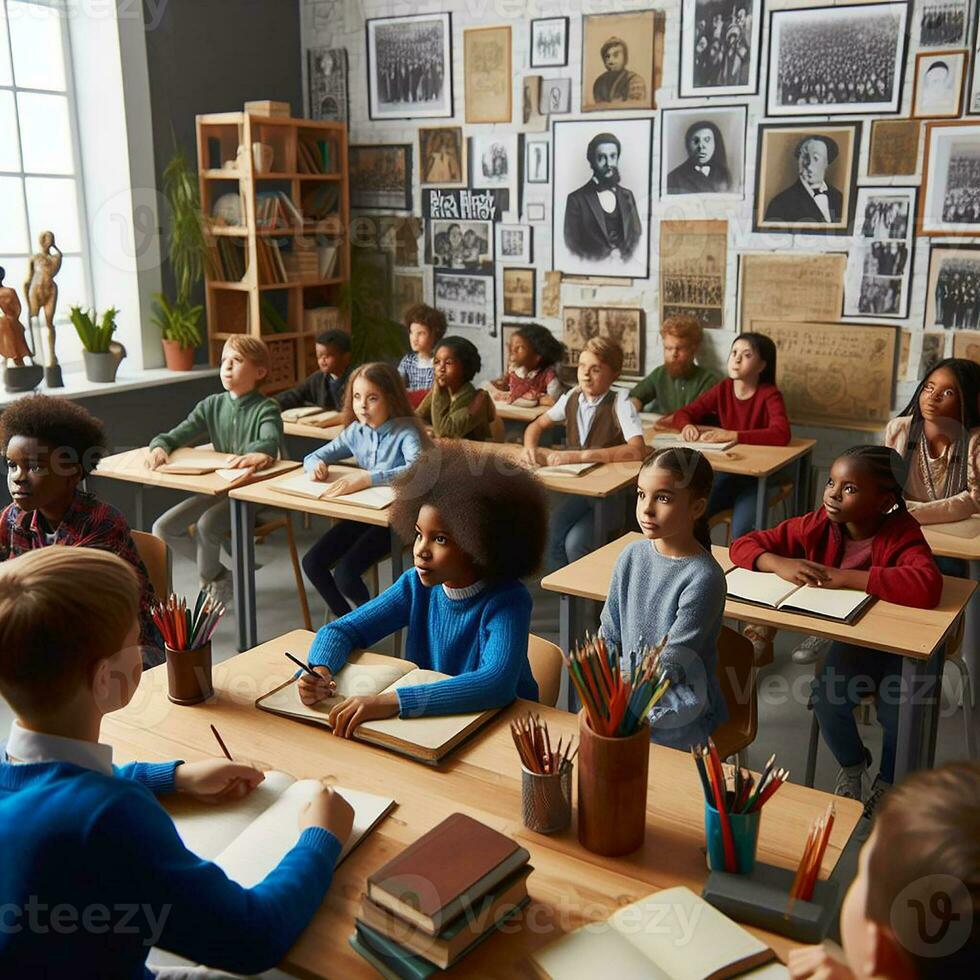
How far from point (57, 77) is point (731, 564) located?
4209 mm

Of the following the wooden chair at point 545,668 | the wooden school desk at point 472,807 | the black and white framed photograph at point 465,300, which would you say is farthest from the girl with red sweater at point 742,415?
the wooden school desk at point 472,807

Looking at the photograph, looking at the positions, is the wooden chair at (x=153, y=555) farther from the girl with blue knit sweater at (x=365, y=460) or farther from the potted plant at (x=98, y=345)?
the potted plant at (x=98, y=345)

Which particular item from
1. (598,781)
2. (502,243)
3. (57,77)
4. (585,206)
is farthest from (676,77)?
(598,781)

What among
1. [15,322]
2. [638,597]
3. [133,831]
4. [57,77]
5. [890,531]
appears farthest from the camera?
[57,77]

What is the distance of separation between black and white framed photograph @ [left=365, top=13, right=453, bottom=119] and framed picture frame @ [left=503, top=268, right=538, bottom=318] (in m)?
0.98

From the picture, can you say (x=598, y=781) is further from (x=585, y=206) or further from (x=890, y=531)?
(x=585, y=206)

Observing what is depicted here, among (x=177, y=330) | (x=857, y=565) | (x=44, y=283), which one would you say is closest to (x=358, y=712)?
(x=857, y=565)

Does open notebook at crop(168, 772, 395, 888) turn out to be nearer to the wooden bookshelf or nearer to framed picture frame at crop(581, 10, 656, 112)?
the wooden bookshelf

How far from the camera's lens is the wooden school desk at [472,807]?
1186mm

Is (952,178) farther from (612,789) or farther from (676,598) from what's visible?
(612,789)

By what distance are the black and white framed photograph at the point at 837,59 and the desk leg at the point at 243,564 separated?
3.14 metres

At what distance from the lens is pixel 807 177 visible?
4812 mm

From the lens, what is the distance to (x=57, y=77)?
498 centimetres

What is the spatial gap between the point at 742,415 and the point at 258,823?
11.8 feet
